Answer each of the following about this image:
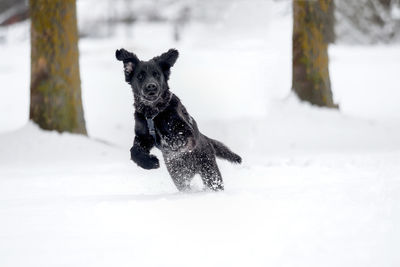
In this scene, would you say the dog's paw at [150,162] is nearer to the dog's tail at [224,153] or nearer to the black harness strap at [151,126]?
the black harness strap at [151,126]

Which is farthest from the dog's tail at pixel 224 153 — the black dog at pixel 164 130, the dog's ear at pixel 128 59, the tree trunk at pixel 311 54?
the tree trunk at pixel 311 54

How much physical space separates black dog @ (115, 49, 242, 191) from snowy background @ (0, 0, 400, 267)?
0.35m

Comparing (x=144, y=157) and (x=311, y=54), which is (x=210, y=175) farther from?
(x=311, y=54)

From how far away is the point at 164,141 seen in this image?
17.6ft

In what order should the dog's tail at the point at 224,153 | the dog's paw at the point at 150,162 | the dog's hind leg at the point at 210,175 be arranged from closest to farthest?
the dog's paw at the point at 150,162 → the dog's hind leg at the point at 210,175 → the dog's tail at the point at 224,153

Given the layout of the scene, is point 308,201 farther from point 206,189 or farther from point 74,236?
point 74,236

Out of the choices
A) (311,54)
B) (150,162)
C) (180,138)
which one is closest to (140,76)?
(180,138)

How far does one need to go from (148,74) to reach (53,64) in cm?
455

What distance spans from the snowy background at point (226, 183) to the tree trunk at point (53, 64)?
34cm

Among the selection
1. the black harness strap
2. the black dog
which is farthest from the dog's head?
the black harness strap

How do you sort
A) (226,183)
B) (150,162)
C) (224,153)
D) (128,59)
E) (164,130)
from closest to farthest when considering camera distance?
(150,162) < (164,130) < (128,59) < (224,153) < (226,183)

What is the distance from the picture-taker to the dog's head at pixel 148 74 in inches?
209

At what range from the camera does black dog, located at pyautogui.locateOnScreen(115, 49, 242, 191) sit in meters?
5.27

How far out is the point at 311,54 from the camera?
11094mm
